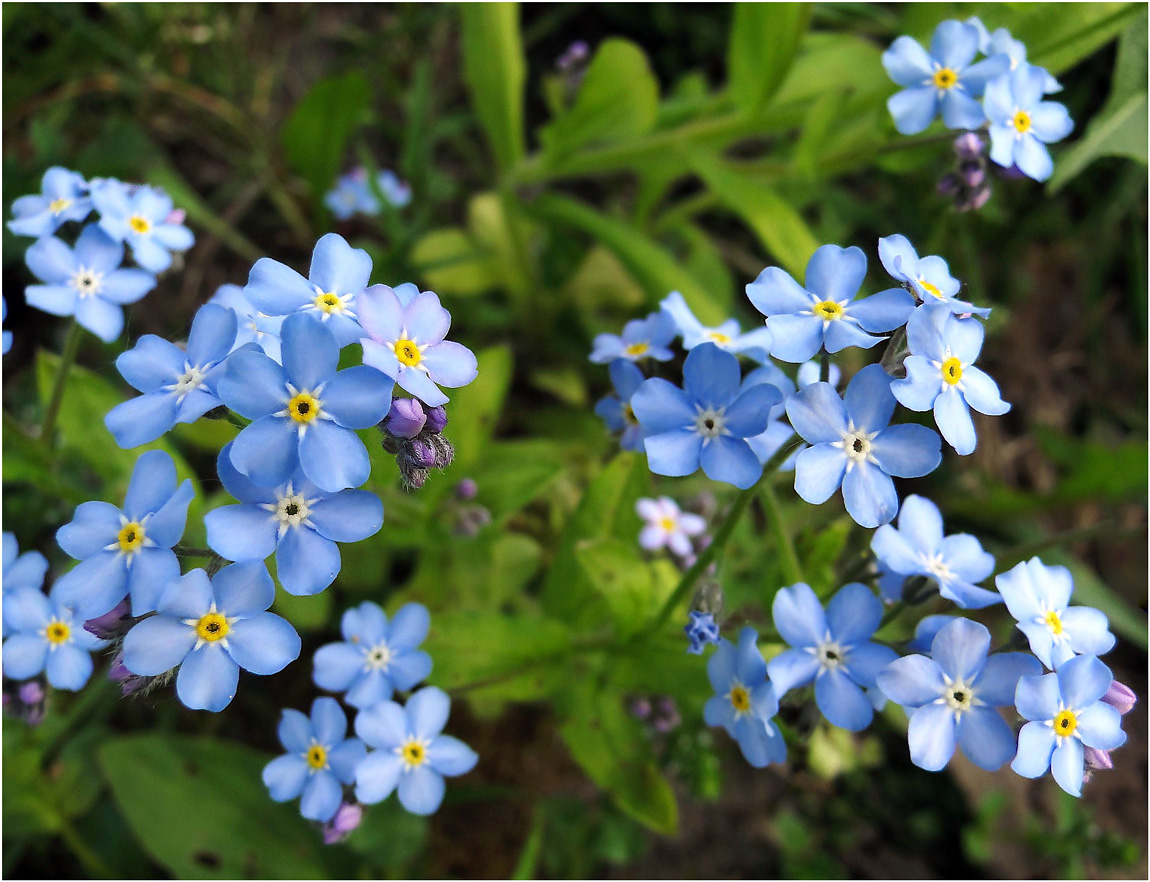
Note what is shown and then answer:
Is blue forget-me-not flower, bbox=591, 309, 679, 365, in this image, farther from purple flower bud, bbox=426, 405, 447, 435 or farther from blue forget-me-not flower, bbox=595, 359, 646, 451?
purple flower bud, bbox=426, 405, 447, 435

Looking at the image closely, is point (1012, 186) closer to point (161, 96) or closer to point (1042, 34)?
point (1042, 34)

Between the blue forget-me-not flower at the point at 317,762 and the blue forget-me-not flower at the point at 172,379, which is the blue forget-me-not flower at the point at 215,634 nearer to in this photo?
the blue forget-me-not flower at the point at 172,379

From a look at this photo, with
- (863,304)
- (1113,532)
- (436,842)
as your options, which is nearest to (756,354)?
(863,304)

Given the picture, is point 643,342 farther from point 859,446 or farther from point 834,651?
point 834,651

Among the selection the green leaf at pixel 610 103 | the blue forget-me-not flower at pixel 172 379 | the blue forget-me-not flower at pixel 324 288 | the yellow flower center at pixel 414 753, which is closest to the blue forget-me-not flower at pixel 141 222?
the blue forget-me-not flower at pixel 172 379

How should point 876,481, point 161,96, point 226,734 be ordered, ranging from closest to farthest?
point 876,481, point 226,734, point 161,96

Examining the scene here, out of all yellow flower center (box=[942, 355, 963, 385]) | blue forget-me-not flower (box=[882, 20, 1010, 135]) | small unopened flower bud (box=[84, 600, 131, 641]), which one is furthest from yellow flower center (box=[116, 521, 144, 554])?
blue forget-me-not flower (box=[882, 20, 1010, 135])

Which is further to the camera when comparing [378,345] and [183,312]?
[183,312]
